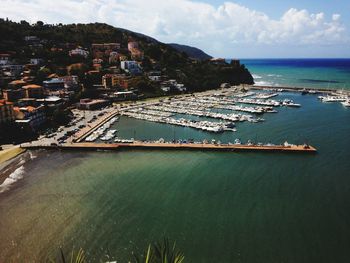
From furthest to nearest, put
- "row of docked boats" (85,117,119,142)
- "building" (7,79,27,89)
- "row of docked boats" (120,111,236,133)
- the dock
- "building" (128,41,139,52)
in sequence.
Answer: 1. "building" (128,41,139,52)
2. "building" (7,79,27,89)
3. "row of docked boats" (120,111,236,133)
4. "row of docked boats" (85,117,119,142)
5. the dock

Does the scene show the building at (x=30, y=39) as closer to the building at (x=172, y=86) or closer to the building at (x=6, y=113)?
the building at (x=172, y=86)

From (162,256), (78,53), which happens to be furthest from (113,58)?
(162,256)

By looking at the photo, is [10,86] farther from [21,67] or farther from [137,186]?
[137,186]

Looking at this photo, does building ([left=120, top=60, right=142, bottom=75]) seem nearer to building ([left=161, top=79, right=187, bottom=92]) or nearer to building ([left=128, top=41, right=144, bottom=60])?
building ([left=161, top=79, right=187, bottom=92])

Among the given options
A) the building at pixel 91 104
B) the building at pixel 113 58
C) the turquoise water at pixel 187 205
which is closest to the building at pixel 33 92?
the building at pixel 91 104

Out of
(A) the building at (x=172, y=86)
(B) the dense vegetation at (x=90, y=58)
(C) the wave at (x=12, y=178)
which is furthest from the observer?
(B) the dense vegetation at (x=90, y=58)

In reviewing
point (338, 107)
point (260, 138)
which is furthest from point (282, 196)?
point (338, 107)

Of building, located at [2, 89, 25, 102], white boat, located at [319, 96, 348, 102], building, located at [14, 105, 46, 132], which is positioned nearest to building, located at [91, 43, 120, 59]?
building, located at [2, 89, 25, 102]
